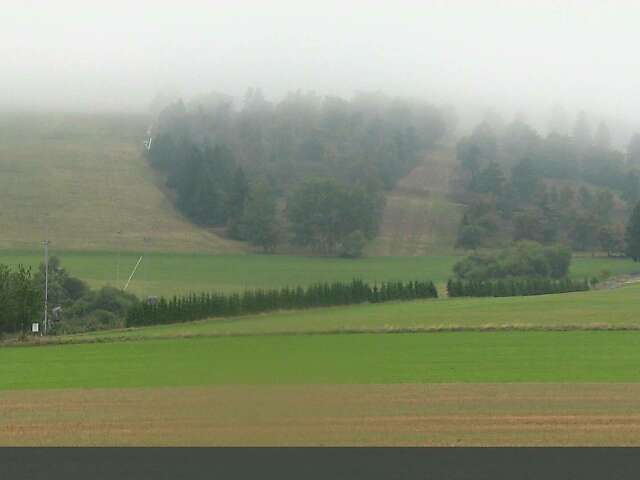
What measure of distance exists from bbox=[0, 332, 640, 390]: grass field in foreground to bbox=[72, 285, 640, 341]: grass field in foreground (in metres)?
2.45

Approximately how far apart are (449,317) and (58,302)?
167 feet

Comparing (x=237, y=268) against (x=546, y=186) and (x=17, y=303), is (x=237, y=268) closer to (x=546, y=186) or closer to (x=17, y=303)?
(x=17, y=303)

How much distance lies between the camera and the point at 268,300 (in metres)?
60.6

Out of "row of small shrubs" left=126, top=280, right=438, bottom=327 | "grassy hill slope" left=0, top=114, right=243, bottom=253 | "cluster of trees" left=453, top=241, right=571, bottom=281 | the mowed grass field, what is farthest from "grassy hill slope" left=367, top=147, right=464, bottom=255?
the mowed grass field

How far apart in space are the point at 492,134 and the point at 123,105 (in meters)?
78.8

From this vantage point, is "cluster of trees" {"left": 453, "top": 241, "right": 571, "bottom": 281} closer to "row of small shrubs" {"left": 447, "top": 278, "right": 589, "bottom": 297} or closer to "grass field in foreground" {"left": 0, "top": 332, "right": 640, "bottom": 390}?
"row of small shrubs" {"left": 447, "top": 278, "right": 589, "bottom": 297}

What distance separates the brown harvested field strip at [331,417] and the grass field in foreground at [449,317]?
12.6 metres

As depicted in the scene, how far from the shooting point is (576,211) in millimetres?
118750

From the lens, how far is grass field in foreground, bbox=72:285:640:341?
172 feet

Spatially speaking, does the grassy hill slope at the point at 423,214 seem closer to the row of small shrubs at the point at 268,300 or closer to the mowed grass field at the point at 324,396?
the row of small shrubs at the point at 268,300

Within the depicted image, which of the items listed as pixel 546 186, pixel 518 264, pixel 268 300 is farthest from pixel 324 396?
pixel 546 186

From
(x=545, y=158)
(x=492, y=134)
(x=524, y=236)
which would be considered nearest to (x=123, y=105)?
(x=492, y=134)

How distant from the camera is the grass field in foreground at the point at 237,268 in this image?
81.2 meters

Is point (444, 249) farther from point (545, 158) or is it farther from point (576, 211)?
point (545, 158)
